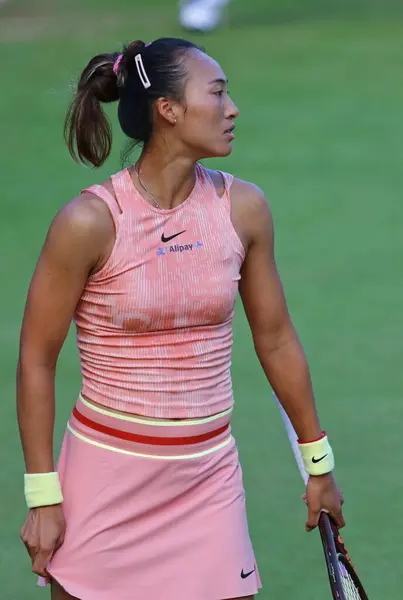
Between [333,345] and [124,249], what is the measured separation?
3.25 metres

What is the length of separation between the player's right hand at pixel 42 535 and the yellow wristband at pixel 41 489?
0.02m

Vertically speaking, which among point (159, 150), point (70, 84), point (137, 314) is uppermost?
point (70, 84)

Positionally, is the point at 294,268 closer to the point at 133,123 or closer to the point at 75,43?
the point at 133,123

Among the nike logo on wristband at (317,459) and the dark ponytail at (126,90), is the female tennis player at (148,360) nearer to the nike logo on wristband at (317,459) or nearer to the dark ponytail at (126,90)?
the dark ponytail at (126,90)

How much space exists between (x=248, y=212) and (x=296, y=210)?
4750 millimetres

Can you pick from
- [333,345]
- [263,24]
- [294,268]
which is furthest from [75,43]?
[333,345]

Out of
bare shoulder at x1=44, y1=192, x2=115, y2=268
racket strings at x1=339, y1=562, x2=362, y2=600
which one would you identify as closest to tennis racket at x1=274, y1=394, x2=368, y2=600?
racket strings at x1=339, y1=562, x2=362, y2=600

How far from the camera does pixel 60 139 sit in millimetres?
9070

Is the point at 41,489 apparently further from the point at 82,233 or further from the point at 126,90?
the point at 126,90

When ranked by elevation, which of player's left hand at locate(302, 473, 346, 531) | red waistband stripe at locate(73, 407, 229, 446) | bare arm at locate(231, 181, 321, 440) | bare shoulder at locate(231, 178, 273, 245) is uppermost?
bare shoulder at locate(231, 178, 273, 245)

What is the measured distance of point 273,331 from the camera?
10.1 feet

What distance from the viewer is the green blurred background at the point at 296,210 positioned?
4.48m

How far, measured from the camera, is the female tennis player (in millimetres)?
2805

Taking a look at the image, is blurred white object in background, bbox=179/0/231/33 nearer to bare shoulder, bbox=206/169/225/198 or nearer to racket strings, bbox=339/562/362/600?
bare shoulder, bbox=206/169/225/198
